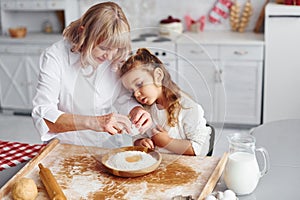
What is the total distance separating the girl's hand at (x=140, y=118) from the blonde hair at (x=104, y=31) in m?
0.20

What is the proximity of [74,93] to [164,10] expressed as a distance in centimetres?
306

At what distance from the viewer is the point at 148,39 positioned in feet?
6.28

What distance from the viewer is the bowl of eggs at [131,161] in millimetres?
1745

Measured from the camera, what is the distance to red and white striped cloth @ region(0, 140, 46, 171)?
2023 millimetres

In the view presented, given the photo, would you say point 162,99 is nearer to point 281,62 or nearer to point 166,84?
point 166,84

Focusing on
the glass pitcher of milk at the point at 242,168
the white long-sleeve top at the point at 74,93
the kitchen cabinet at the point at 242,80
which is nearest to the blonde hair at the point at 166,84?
the white long-sleeve top at the point at 74,93

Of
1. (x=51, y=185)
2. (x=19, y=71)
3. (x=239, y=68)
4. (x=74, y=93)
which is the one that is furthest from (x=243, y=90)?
(x=51, y=185)

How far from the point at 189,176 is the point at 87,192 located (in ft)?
1.19

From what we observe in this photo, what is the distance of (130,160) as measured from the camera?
1.81m

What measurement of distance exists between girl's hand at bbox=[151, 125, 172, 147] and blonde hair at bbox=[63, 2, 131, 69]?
288 millimetres

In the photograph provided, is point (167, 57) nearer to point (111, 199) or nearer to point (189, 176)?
point (189, 176)

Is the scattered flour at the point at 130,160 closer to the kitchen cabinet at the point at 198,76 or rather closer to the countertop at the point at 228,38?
the kitchen cabinet at the point at 198,76

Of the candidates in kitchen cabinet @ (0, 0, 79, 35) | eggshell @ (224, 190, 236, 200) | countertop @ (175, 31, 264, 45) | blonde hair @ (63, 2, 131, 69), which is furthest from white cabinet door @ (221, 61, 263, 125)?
eggshell @ (224, 190, 236, 200)

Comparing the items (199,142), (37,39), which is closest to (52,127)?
(199,142)
